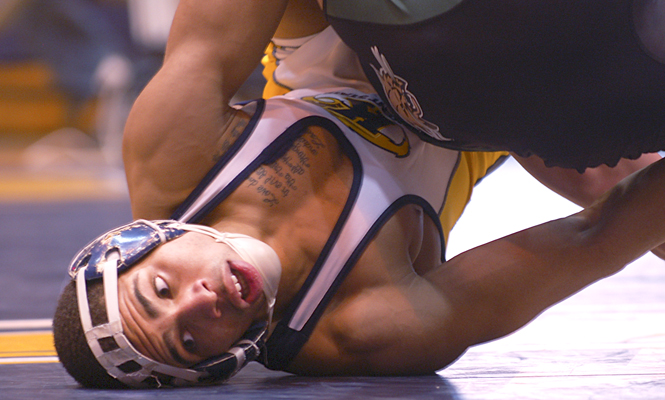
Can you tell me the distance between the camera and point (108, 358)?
5.21 feet

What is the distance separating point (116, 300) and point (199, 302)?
0.17 metres

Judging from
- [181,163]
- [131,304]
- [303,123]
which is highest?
[303,123]

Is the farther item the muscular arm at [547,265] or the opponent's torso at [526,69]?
the muscular arm at [547,265]

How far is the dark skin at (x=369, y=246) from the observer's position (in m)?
1.76

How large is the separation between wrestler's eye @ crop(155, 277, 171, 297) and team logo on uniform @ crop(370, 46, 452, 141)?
2.15ft

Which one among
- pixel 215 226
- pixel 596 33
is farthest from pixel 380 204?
pixel 596 33

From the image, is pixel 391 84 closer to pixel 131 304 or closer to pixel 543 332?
pixel 131 304

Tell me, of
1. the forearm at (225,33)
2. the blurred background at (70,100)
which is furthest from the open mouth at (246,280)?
the blurred background at (70,100)

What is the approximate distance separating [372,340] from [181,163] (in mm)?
579

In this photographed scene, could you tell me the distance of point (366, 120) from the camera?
Result: 2004mm

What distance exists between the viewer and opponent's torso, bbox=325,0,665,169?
1.44 metres

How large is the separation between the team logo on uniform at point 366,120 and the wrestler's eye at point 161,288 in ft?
2.05

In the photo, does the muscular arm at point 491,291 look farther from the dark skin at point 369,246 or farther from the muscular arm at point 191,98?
the muscular arm at point 191,98

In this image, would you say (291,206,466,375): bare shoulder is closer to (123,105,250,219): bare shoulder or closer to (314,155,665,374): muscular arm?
(314,155,665,374): muscular arm
